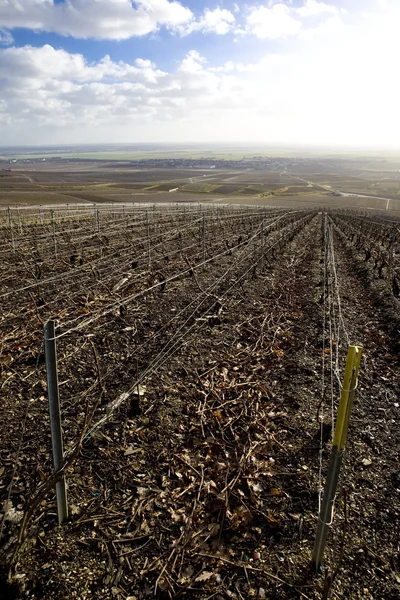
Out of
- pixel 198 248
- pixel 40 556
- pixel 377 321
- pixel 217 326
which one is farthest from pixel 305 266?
pixel 40 556

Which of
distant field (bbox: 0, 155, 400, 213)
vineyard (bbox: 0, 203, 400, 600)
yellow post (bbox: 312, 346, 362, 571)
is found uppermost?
distant field (bbox: 0, 155, 400, 213)

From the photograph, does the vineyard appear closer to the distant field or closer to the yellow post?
the yellow post

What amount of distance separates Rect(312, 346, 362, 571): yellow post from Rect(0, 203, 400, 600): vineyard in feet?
0.57

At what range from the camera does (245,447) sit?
13.4 feet

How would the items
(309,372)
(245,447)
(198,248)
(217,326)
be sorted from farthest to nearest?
(198,248), (217,326), (309,372), (245,447)

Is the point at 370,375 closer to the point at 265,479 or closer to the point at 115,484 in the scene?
the point at 265,479

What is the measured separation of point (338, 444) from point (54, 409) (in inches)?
78.9

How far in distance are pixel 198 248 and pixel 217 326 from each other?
895cm

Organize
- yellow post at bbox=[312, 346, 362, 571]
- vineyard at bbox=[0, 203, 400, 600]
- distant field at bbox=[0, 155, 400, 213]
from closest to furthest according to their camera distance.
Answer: yellow post at bbox=[312, 346, 362, 571] < vineyard at bbox=[0, 203, 400, 600] < distant field at bbox=[0, 155, 400, 213]

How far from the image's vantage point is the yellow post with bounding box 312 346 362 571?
2291 mm

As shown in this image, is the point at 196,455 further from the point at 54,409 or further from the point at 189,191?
the point at 189,191

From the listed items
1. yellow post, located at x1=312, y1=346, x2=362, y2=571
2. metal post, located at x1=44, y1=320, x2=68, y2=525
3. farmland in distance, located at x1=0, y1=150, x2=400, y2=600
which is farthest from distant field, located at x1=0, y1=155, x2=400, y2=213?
yellow post, located at x1=312, y1=346, x2=362, y2=571

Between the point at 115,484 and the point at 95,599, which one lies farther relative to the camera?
the point at 115,484

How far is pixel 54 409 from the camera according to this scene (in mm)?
2824
